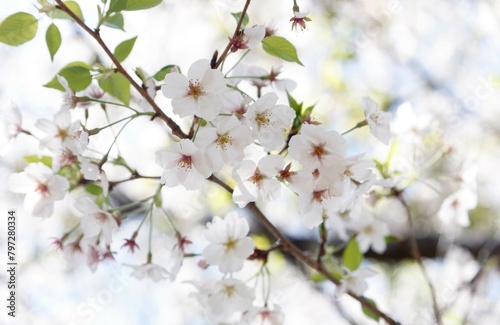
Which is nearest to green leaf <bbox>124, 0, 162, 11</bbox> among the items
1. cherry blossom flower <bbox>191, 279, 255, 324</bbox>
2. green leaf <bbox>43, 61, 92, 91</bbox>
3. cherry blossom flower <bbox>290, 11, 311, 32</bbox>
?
green leaf <bbox>43, 61, 92, 91</bbox>

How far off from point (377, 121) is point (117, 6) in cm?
43

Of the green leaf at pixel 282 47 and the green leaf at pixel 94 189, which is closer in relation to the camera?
the green leaf at pixel 282 47

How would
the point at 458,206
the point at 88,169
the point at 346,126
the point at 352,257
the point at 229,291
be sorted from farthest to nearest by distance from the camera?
the point at 346,126
the point at 458,206
the point at 352,257
the point at 229,291
the point at 88,169

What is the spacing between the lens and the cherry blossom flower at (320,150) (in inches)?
31.4

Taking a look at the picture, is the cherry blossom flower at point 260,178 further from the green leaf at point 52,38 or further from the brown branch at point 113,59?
the green leaf at point 52,38

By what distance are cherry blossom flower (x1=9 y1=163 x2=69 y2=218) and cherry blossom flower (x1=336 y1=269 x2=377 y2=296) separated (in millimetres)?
494

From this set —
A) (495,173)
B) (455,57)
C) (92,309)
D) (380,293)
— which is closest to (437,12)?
(455,57)

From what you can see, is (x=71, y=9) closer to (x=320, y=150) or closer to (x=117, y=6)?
(x=117, y=6)

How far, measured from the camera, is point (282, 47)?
0.87m

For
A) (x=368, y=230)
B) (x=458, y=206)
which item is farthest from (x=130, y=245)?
(x=458, y=206)

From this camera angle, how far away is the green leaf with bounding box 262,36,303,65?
0.86 metres

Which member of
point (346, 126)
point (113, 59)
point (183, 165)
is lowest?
point (346, 126)

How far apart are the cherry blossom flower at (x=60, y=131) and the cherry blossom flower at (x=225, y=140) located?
197 mm

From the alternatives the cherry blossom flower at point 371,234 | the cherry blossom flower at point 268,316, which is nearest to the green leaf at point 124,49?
the cherry blossom flower at point 268,316
